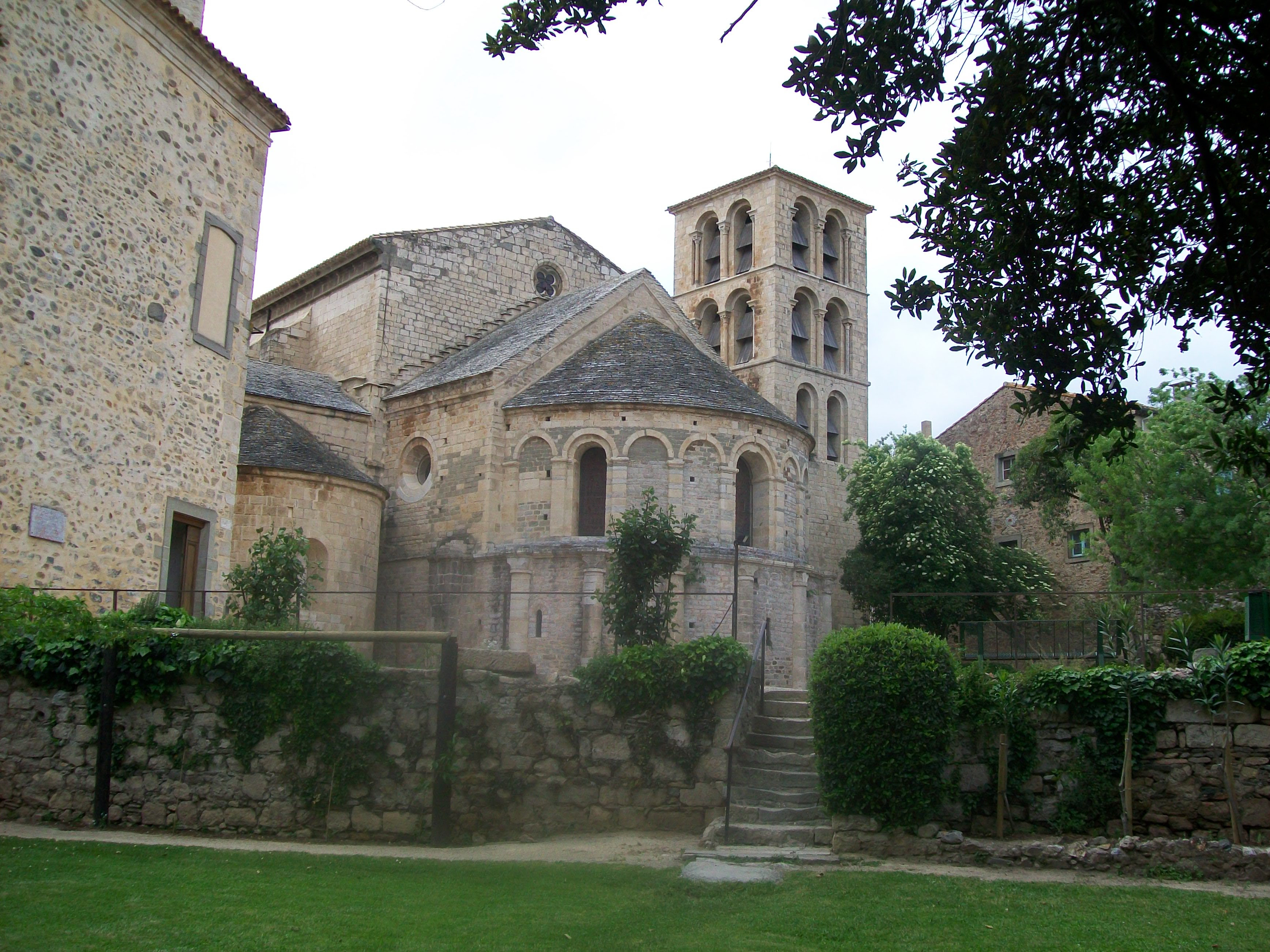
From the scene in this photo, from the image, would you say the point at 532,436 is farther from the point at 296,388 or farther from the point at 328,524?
the point at 296,388

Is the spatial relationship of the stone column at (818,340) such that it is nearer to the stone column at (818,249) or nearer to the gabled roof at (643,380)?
the stone column at (818,249)

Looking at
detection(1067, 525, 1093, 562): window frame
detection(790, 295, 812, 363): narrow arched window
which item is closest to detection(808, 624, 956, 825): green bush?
detection(790, 295, 812, 363): narrow arched window

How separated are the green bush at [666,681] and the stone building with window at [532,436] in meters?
6.87

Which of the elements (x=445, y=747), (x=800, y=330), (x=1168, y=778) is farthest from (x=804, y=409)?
(x=445, y=747)

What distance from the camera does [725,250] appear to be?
125 feet

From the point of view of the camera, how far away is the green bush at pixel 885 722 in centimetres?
1121

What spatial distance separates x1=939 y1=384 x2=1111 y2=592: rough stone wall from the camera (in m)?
36.2

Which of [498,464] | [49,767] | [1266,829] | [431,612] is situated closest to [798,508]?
[498,464]

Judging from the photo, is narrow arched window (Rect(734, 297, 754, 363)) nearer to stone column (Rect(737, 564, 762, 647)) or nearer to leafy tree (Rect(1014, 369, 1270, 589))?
leafy tree (Rect(1014, 369, 1270, 589))

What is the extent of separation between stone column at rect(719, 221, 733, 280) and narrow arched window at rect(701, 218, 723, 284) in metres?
0.41

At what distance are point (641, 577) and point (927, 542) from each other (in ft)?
55.4

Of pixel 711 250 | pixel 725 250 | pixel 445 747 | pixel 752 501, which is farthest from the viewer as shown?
pixel 711 250

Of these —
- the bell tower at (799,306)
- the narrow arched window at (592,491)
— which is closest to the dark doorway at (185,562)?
the narrow arched window at (592,491)

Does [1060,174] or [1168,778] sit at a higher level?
[1060,174]
